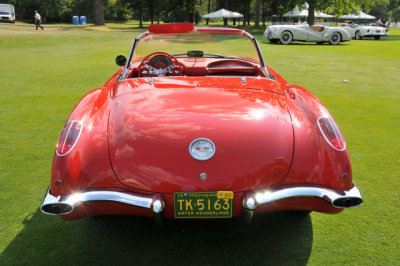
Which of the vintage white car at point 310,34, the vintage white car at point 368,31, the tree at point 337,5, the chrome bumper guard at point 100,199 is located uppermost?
A: the tree at point 337,5

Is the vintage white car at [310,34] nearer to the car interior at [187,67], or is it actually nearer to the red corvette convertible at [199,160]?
the car interior at [187,67]

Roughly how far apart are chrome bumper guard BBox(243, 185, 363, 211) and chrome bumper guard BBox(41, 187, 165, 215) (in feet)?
1.73

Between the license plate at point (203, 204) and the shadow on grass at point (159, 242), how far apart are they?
1.31 feet

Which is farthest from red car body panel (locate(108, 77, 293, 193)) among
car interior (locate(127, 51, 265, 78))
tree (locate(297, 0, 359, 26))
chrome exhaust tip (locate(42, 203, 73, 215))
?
tree (locate(297, 0, 359, 26))

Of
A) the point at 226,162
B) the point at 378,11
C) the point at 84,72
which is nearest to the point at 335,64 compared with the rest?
the point at 84,72

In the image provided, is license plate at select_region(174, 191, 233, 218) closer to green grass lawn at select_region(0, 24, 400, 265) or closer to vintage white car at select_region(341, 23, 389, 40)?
green grass lawn at select_region(0, 24, 400, 265)

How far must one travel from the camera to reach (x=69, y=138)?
2.35m

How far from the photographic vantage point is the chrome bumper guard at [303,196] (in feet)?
6.65

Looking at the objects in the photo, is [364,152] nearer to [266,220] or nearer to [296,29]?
[266,220]

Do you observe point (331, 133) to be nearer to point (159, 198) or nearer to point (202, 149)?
point (202, 149)

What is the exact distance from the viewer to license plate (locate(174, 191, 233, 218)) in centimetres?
203

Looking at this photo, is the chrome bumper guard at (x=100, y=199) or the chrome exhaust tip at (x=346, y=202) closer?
the chrome bumper guard at (x=100, y=199)

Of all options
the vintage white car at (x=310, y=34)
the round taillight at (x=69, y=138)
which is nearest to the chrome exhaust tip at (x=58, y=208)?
the round taillight at (x=69, y=138)

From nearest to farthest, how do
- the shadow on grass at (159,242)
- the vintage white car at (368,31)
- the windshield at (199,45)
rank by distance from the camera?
the shadow on grass at (159,242)
the windshield at (199,45)
the vintage white car at (368,31)
